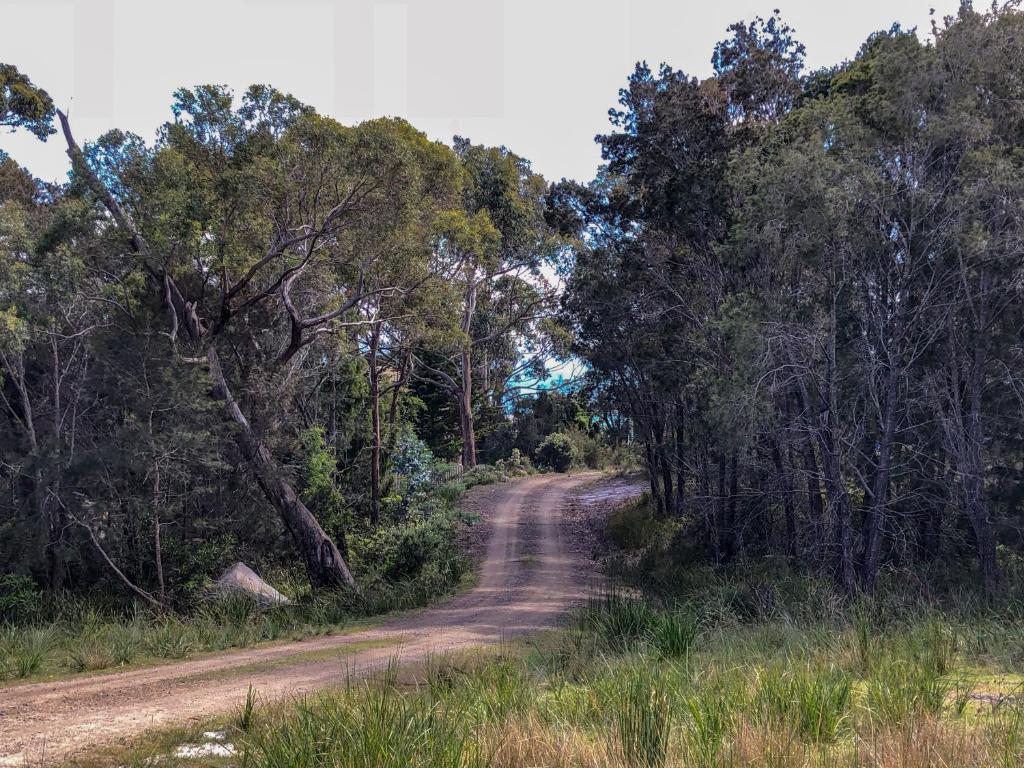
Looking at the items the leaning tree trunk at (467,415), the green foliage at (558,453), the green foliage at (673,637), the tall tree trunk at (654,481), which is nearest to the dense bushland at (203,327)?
the tall tree trunk at (654,481)

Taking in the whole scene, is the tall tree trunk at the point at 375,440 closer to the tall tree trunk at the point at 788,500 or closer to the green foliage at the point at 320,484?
the green foliage at the point at 320,484

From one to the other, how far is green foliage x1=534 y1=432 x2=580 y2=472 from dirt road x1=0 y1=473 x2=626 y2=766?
21067mm

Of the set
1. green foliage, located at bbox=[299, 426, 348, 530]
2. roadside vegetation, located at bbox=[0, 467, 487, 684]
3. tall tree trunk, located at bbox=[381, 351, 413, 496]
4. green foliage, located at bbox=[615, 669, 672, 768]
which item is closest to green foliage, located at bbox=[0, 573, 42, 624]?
roadside vegetation, located at bbox=[0, 467, 487, 684]

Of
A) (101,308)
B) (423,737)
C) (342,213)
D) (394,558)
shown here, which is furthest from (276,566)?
(423,737)

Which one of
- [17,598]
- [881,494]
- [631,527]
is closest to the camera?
[881,494]

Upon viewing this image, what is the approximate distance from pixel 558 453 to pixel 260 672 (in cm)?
3204

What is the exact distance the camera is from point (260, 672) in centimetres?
888

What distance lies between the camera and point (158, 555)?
15852 millimetres

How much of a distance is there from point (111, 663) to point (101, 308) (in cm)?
1030

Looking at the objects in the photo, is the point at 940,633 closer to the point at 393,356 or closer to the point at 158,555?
the point at 158,555

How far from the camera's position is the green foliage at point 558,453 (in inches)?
1586

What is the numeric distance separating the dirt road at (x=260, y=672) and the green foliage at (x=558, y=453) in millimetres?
21067

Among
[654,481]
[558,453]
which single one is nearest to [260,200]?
[654,481]

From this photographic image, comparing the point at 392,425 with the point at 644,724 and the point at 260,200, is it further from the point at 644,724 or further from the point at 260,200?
the point at 644,724
